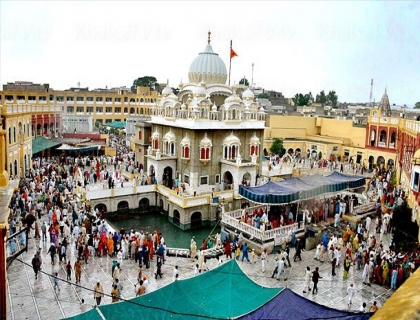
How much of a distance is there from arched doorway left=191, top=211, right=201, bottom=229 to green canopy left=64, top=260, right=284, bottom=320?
1427 cm

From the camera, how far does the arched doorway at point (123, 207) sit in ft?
85.6

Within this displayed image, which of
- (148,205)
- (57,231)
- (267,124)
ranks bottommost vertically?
(148,205)

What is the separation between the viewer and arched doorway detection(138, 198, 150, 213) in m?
27.0

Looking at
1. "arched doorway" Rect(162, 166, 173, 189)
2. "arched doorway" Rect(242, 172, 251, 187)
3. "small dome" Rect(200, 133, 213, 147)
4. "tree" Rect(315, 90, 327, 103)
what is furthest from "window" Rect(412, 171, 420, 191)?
"tree" Rect(315, 90, 327, 103)

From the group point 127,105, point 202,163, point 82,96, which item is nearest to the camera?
point 202,163

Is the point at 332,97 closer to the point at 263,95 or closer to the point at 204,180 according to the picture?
the point at 263,95

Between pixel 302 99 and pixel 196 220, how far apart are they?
195 ft

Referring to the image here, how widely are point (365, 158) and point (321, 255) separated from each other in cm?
2606

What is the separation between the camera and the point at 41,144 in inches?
1382

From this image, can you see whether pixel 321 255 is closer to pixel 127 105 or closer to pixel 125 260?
pixel 125 260

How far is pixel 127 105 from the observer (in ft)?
209

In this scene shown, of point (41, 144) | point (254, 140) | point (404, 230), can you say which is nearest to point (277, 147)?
point (254, 140)

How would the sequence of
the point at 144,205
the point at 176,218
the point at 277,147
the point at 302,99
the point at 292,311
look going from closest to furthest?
the point at 292,311 < the point at 176,218 < the point at 144,205 < the point at 277,147 < the point at 302,99

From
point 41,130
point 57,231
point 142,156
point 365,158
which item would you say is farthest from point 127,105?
point 57,231
